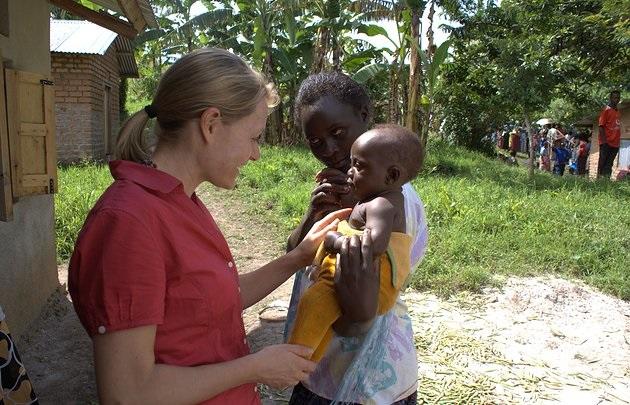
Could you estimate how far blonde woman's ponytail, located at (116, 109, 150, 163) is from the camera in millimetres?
1307

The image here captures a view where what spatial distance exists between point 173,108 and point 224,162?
18cm

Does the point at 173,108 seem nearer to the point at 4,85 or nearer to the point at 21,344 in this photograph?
the point at 4,85

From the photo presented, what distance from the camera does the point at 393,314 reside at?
5.08 ft

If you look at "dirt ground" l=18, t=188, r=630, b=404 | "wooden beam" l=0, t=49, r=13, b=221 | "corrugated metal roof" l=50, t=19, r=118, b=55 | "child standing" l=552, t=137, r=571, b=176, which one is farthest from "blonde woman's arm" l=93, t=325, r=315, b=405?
"child standing" l=552, t=137, r=571, b=176

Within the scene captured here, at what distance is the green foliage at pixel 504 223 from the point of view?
5.03 meters

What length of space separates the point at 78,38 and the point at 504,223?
30.9 ft

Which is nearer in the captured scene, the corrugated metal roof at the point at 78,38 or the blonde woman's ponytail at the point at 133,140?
the blonde woman's ponytail at the point at 133,140

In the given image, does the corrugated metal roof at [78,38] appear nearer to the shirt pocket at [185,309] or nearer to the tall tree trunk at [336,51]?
the tall tree trunk at [336,51]

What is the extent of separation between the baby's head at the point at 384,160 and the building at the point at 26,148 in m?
2.61

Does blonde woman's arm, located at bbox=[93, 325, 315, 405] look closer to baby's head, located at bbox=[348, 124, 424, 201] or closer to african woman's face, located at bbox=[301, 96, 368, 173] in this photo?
baby's head, located at bbox=[348, 124, 424, 201]

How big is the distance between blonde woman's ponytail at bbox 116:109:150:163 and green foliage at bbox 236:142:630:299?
12.5 feet

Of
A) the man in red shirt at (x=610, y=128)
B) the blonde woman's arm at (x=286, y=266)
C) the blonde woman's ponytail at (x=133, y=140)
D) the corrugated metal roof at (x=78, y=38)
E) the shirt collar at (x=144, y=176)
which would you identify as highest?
the corrugated metal roof at (x=78, y=38)

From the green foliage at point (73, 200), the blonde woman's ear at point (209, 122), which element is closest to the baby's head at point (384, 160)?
the blonde woman's ear at point (209, 122)

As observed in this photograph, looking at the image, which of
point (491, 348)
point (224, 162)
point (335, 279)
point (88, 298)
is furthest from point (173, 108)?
point (491, 348)
